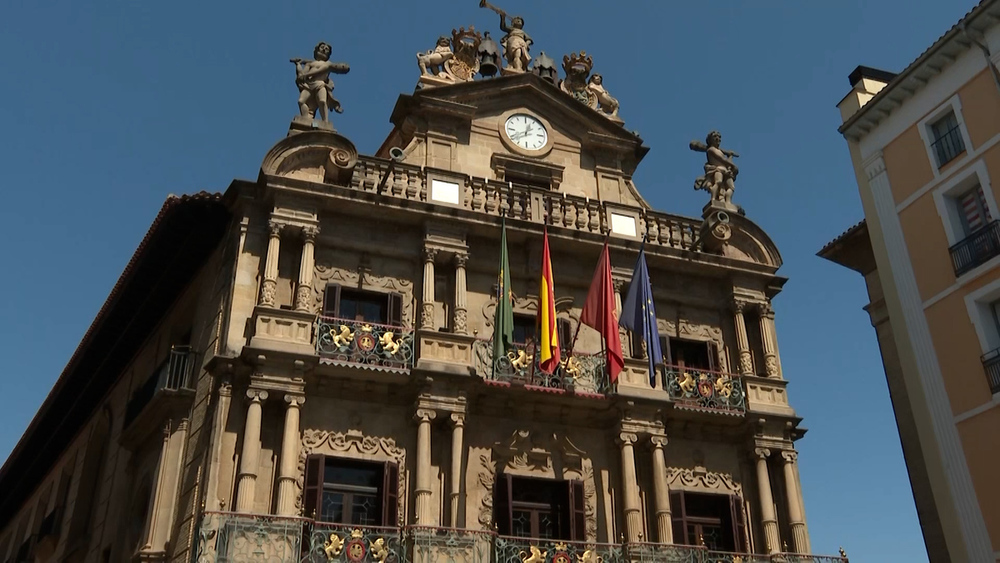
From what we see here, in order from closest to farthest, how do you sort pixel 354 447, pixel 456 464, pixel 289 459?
pixel 289 459, pixel 456 464, pixel 354 447

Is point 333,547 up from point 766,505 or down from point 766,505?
down

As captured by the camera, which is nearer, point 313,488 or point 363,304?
point 313,488

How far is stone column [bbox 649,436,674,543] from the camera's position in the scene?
2116 centimetres

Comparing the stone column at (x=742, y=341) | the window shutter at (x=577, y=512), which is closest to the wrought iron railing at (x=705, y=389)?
the stone column at (x=742, y=341)

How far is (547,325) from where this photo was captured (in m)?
21.0

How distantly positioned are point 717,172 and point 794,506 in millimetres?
8806

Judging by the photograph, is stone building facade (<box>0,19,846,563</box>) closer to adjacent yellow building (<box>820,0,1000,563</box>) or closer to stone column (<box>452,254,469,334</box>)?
stone column (<box>452,254,469,334</box>)

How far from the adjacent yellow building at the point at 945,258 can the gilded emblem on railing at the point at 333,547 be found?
461 inches

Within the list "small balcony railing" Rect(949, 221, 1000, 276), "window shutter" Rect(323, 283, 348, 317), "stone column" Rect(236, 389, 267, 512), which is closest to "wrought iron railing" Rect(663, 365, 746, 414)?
"small balcony railing" Rect(949, 221, 1000, 276)

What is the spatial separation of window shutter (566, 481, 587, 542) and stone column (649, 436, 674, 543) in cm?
154

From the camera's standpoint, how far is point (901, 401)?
24.4m

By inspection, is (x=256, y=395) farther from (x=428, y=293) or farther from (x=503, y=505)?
(x=503, y=505)

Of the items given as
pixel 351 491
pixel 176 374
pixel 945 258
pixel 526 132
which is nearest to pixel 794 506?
Answer: pixel 945 258

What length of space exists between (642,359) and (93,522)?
15.0 m
